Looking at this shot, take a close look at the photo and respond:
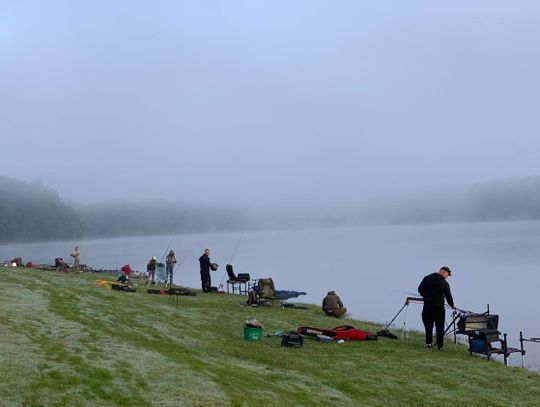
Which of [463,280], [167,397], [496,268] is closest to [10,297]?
[167,397]

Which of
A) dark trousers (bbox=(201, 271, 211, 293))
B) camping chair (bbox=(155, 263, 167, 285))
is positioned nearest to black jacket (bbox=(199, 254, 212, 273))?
dark trousers (bbox=(201, 271, 211, 293))

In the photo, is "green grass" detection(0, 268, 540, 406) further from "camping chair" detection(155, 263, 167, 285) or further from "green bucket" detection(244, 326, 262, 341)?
"camping chair" detection(155, 263, 167, 285)

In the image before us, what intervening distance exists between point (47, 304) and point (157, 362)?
787 cm

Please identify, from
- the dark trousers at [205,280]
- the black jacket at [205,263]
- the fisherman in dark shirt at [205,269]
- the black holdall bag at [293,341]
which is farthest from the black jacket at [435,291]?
the dark trousers at [205,280]

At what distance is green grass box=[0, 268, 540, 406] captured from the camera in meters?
8.61

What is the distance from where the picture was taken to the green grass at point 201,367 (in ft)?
28.2

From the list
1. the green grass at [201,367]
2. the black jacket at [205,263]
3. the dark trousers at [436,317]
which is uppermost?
the black jacket at [205,263]

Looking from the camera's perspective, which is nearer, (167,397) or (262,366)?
(167,397)

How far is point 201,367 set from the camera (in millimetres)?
10688

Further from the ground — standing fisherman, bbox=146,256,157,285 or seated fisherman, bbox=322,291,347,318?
standing fisherman, bbox=146,256,157,285

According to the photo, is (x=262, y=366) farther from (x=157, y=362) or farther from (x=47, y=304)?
(x=47, y=304)

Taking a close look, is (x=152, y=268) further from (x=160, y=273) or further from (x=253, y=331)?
(x=253, y=331)

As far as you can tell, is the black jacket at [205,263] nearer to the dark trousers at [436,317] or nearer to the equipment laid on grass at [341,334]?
the equipment laid on grass at [341,334]

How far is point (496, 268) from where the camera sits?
7981 centimetres
